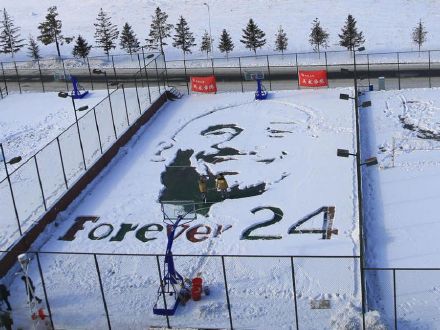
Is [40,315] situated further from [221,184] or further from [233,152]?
[233,152]

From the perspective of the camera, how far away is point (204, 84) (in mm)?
47719

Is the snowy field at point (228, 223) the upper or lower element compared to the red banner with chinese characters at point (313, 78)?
lower

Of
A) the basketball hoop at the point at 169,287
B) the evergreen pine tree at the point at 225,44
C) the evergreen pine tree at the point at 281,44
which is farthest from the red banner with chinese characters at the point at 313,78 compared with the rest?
the basketball hoop at the point at 169,287

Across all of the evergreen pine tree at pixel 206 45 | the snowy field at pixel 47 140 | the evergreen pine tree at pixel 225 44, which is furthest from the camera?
the evergreen pine tree at pixel 206 45

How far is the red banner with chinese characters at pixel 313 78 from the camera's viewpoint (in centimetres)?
4634

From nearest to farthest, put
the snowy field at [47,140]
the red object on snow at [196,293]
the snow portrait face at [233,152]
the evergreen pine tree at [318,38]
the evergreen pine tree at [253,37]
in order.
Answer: the red object on snow at [196,293] → the snowy field at [47,140] → the snow portrait face at [233,152] → the evergreen pine tree at [253,37] → the evergreen pine tree at [318,38]

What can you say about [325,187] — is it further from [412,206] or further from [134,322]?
[134,322]

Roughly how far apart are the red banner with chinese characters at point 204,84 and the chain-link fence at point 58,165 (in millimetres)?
6318

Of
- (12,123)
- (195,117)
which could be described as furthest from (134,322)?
(12,123)

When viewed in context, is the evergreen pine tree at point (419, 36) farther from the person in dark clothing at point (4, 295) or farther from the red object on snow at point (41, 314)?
the red object on snow at point (41, 314)

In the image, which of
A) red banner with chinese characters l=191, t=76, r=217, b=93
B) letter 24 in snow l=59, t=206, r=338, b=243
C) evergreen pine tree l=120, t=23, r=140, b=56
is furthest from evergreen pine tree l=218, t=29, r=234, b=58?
letter 24 in snow l=59, t=206, r=338, b=243

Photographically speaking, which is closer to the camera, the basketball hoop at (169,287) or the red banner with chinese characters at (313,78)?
the basketball hoop at (169,287)

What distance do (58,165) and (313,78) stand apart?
20334 millimetres

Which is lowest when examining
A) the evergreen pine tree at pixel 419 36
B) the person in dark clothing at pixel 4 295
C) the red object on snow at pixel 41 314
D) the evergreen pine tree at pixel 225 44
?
the red object on snow at pixel 41 314
